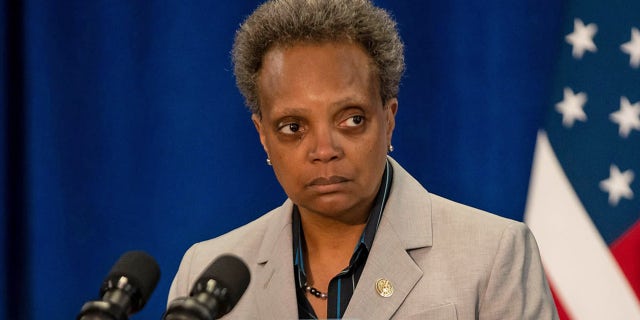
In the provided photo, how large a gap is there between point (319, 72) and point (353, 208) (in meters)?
0.30

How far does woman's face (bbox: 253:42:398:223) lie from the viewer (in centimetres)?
179

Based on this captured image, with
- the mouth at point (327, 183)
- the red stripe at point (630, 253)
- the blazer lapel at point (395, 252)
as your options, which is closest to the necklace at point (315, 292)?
the blazer lapel at point (395, 252)

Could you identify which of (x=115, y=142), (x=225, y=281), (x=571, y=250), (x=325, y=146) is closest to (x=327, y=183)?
(x=325, y=146)

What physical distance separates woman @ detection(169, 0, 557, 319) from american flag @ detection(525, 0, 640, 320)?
2.48ft

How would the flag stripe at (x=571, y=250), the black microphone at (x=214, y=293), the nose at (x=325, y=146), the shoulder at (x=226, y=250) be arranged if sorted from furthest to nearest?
1. the flag stripe at (x=571, y=250)
2. the shoulder at (x=226, y=250)
3. the nose at (x=325, y=146)
4. the black microphone at (x=214, y=293)

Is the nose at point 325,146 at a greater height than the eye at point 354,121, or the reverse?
the eye at point 354,121

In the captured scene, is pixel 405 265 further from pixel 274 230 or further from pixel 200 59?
pixel 200 59

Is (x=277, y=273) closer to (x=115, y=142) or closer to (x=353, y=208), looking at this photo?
(x=353, y=208)

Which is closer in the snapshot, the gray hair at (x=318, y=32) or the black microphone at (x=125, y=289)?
the black microphone at (x=125, y=289)

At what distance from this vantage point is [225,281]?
4.08ft

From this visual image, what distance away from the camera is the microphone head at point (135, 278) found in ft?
4.07

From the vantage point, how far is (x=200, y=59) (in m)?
2.83

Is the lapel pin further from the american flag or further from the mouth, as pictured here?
the american flag

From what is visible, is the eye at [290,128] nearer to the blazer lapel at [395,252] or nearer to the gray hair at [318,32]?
the gray hair at [318,32]
